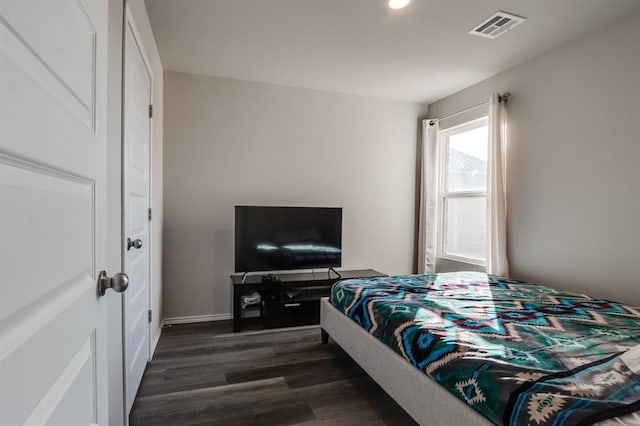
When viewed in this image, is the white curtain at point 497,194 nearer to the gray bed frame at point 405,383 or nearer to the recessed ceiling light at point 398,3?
the recessed ceiling light at point 398,3

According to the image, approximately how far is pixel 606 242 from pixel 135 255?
328cm

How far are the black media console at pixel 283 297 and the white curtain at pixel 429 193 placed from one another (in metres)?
1.30

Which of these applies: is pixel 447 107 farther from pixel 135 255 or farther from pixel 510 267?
pixel 135 255

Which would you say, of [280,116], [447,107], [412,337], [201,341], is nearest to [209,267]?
[201,341]

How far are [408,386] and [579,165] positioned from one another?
229 cm

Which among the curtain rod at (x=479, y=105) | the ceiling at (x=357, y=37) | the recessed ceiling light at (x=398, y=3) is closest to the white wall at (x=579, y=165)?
the curtain rod at (x=479, y=105)

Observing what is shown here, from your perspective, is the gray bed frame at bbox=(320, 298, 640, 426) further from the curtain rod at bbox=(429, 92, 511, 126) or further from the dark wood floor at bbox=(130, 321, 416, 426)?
the curtain rod at bbox=(429, 92, 511, 126)

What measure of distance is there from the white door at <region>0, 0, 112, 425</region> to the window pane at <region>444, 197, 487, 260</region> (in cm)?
358

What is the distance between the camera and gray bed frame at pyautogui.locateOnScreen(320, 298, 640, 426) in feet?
4.48

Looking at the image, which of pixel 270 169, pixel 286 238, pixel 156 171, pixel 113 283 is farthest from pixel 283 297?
pixel 113 283

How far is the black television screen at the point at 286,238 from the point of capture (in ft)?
11.1

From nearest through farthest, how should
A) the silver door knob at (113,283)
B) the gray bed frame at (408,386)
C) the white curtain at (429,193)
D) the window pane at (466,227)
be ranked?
the silver door knob at (113,283) → the gray bed frame at (408,386) → the window pane at (466,227) → the white curtain at (429,193)

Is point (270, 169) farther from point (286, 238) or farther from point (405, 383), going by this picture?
point (405, 383)

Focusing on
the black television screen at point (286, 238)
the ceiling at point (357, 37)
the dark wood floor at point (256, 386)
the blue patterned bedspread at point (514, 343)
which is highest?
the ceiling at point (357, 37)
